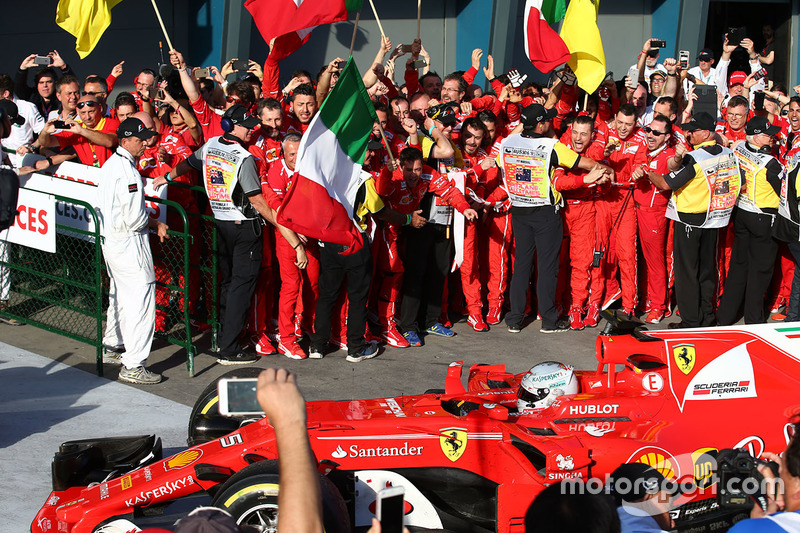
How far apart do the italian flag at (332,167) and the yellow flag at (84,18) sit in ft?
11.7

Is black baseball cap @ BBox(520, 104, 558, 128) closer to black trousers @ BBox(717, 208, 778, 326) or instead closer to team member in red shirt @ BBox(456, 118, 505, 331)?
team member in red shirt @ BBox(456, 118, 505, 331)

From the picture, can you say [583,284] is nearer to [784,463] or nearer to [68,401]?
[68,401]

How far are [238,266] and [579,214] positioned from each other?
140 inches

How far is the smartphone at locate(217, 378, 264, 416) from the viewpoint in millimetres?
2920

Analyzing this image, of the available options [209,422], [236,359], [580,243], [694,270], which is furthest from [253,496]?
[694,270]

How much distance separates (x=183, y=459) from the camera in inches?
194

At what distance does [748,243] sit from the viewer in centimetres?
911

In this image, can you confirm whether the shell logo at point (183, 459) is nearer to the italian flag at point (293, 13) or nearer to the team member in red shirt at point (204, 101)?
the team member in red shirt at point (204, 101)

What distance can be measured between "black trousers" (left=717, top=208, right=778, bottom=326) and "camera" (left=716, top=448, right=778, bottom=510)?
492cm

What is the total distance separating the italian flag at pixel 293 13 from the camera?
799 cm

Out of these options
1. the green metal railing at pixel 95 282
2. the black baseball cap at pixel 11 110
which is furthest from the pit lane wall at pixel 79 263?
the black baseball cap at pixel 11 110

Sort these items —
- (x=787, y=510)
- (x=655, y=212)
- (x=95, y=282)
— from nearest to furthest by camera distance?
1. (x=787, y=510)
2. (x=95, y=282)
3. (x=655, y=212)

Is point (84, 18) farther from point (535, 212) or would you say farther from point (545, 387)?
point (545, 387)

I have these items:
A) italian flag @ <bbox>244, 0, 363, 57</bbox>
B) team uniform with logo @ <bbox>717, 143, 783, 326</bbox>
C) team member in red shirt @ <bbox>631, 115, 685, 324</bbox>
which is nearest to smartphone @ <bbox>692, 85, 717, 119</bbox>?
team uniform with logo @ <bbox>717, 143, 783, 326</bbox>
